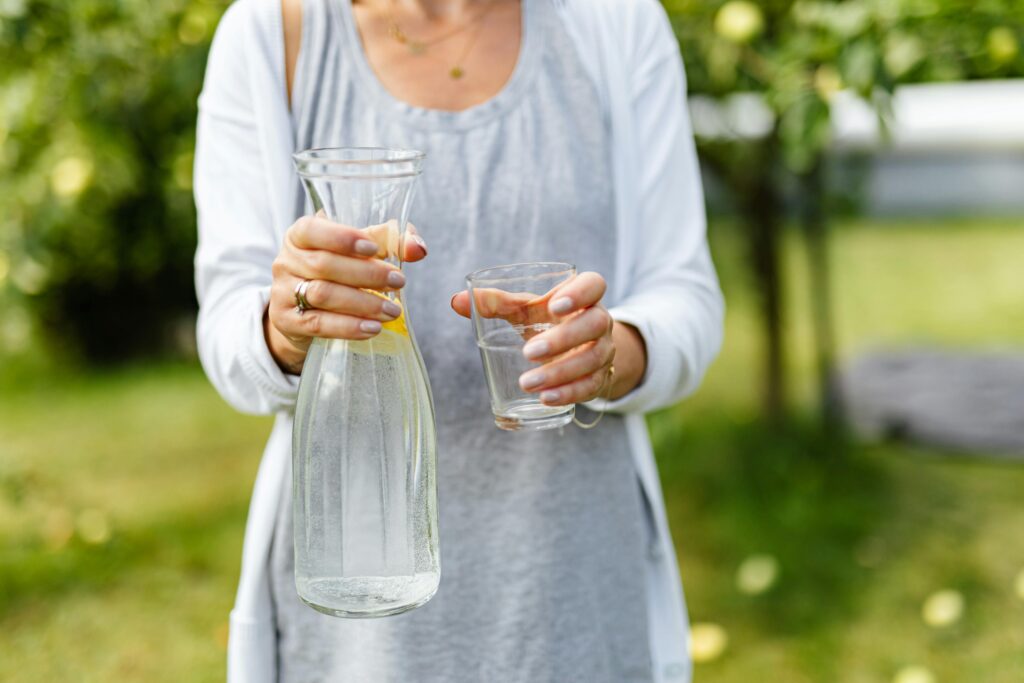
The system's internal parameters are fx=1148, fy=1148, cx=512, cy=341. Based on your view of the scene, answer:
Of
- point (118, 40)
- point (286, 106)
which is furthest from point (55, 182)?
point (286, 106)

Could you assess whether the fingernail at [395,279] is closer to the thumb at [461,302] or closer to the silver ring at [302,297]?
the silver ring at [302,297]

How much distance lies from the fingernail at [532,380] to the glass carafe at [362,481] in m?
0.15

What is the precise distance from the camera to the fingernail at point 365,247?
3.64ft

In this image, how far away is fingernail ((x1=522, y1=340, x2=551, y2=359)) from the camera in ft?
4.06

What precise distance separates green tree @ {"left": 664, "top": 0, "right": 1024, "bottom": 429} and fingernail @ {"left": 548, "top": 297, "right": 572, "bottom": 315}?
1.35m

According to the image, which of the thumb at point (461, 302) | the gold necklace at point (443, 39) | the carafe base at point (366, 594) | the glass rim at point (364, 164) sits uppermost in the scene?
the gold necklace at point (443, 39)

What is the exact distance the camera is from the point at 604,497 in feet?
5.18

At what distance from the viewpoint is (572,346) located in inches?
49.4

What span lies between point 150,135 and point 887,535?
110 inches

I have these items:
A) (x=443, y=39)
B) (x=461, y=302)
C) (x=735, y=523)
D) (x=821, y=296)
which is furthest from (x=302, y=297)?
(x=821, y=296)

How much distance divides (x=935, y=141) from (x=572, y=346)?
11.5ft

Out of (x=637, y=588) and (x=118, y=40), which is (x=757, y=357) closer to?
(x=118, y=40)

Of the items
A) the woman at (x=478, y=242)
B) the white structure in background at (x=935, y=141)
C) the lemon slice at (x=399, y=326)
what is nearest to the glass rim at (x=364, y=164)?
the lemon slice at (x=399, y=326)

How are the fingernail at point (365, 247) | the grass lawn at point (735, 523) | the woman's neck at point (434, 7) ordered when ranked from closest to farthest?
the fingernail at point (365, 247), the woman's neck at point (434, 7), the grass lawn at point (735, 523)
